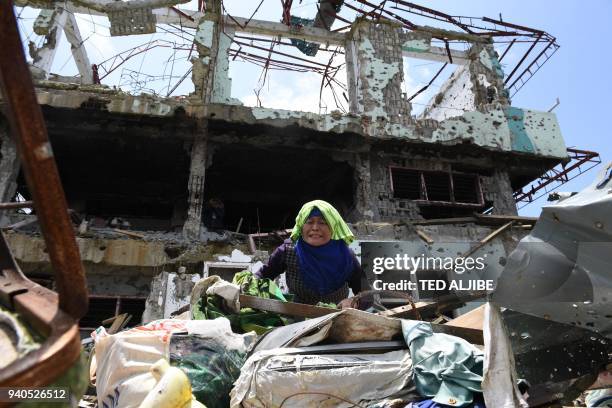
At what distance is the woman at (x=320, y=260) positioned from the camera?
361cm

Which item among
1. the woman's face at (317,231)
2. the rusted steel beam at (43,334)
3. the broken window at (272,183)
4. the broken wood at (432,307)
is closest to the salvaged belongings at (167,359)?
the rusted steel beam at (43,334)

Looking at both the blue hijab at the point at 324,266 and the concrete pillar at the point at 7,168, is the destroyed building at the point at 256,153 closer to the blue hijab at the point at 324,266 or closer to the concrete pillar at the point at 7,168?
the concrete pillar at the point at 7,168

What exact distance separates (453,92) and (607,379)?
12.1 metres

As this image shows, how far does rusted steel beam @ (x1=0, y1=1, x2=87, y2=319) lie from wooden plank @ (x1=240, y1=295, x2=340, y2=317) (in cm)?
213

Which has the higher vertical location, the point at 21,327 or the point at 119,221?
the point at 119,221

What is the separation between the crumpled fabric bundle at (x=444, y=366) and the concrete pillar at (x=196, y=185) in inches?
259

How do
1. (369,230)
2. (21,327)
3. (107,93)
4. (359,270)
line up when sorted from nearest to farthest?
1. (21,327)
2. (359,270)
3. (369,230)
4. (107,93)

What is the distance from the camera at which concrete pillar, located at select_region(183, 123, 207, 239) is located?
26.8 ft

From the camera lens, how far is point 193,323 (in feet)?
7.89

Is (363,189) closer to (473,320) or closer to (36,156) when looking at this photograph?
(473,320)

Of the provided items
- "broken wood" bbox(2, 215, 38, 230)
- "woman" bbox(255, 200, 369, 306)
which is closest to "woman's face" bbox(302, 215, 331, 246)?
"woman" bbox(255, 200, 369, 306)

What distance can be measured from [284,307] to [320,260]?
874mm

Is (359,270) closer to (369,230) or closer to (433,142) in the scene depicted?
(369,230)

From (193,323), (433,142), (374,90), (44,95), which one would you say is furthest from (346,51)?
(193,323)
